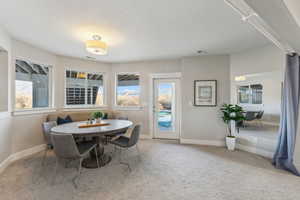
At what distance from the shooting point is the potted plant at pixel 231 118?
11.2ft

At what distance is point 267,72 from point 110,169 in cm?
369

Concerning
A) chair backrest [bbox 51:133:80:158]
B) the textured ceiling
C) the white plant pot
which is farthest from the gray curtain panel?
chair backrest [bbox 51:133:80:158]

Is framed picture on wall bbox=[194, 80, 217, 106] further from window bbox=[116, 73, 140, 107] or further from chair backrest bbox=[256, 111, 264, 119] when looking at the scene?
window bbox=[116, 73, 140, 107]

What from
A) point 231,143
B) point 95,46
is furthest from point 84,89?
point 231,143

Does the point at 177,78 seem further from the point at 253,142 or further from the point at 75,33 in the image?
the point at 75,33

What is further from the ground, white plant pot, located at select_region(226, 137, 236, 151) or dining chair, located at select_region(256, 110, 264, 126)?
dining chair, located at select_region(256, 110, 264, 126)

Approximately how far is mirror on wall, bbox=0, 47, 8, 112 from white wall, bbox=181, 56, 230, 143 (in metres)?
3.86

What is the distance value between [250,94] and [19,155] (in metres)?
5.20

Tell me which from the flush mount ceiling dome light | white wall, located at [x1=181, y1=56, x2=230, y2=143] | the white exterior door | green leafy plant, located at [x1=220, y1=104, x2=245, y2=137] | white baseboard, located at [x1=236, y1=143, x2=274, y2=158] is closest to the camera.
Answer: the flush mount ceiling dome light

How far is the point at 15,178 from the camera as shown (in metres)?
2.26

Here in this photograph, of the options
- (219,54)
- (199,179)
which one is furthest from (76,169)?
(219,54)

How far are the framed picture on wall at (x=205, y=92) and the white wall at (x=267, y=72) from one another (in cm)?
59

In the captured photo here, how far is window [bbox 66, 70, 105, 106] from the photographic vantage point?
4223 mm

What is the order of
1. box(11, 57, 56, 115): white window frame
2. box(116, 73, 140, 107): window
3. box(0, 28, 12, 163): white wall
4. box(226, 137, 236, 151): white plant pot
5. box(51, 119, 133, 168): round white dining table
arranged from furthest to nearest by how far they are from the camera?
box(116, 73, 140, 107): window
box(226, 137, 236, 151): white plant pot
box(11, 57, 56, 115): white window frame
box(0, 28, 12, 163): white wall
box(51, 119, 133, 168): round white dining table
